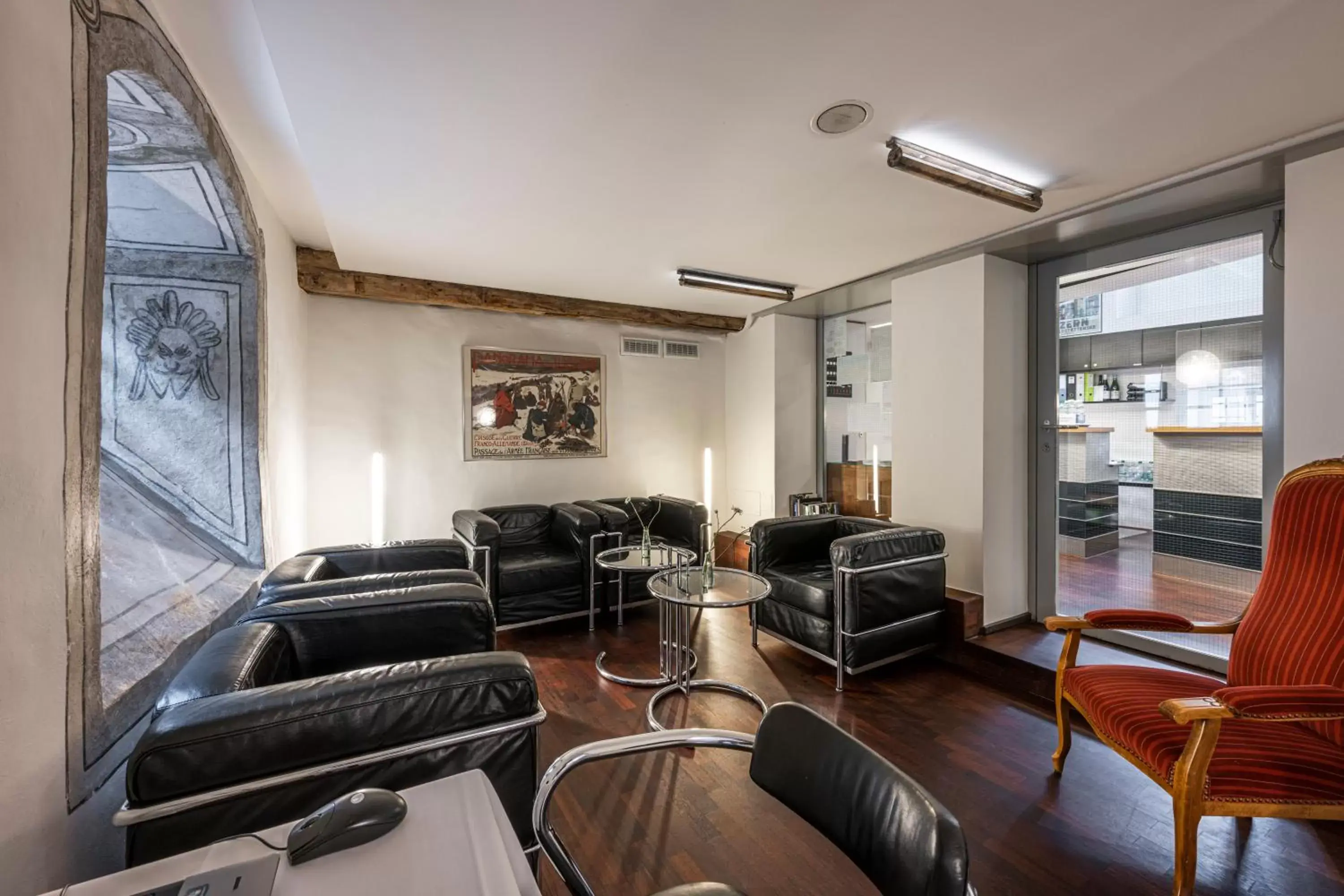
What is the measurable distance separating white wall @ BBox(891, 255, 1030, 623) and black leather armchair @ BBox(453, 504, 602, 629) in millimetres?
2569

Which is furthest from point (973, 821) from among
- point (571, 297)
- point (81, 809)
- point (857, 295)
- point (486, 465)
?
point (571, 297)

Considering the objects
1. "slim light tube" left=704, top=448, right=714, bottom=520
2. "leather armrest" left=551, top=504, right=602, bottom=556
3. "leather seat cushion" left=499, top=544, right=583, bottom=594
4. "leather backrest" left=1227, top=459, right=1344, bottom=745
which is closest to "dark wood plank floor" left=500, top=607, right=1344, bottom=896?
"leather backrest" left=1227, top=459, right=1344, bottom=745

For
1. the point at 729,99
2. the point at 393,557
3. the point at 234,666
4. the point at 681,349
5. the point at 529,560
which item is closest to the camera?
the point at 234,666

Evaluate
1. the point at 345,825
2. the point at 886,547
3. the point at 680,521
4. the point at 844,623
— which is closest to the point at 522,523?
the point at 680,521

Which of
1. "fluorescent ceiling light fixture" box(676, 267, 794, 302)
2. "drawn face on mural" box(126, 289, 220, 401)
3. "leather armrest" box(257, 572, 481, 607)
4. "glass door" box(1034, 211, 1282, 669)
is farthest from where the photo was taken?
"fluorescent ceiling light fixture" box(676, 267, 794, 302)

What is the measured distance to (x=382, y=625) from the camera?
209 cm

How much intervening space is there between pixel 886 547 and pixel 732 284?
2327 mm

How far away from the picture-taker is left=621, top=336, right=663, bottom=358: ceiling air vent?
18.2 ft

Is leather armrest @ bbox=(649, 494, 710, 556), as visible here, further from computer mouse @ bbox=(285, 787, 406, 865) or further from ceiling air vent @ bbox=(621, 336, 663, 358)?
computer mouse @ bbox=(285, 787, 406, 865)

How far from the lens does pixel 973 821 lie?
6.66 ft

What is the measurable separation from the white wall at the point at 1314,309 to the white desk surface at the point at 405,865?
11.1 ft

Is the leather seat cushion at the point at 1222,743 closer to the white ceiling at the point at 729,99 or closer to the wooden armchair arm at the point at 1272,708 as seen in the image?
the wooden armchair arm at the point at 1272,708

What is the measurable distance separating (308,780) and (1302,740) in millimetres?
2953

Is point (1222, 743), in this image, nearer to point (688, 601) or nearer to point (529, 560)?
point (688, 601)
